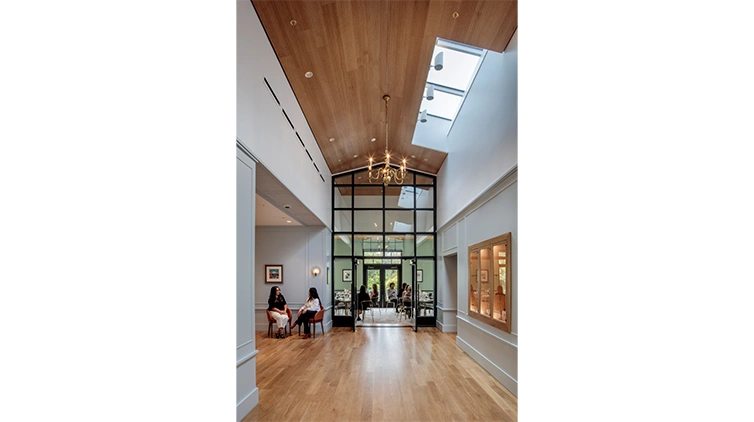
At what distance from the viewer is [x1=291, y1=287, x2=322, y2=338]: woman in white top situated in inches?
379

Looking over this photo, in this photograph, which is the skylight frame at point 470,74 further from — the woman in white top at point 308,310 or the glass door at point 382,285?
the glass door at point 382,285

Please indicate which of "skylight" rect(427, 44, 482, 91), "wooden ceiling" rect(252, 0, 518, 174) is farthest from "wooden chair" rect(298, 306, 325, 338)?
"skylight" rect(427, 44, 482, 91)

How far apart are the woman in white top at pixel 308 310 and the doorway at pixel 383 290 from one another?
246 cm

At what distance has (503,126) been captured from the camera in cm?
545

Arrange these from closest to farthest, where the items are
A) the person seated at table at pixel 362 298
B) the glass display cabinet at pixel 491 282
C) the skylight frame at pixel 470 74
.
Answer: the glass display cabinet at pixel 491 282 → the skylight frame at pixel 470 74 → the person seated at table at pixel 362 298

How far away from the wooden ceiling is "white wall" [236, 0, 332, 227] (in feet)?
0.78

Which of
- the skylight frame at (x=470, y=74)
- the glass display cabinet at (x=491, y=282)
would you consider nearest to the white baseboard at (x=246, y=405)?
the glass display cabinet at (x=491, y=282)

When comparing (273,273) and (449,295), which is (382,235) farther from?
(273,273)

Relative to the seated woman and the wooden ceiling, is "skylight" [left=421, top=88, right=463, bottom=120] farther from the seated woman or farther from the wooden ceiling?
the seated woman

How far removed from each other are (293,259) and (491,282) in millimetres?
5957

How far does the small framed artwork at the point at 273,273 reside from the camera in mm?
10633
